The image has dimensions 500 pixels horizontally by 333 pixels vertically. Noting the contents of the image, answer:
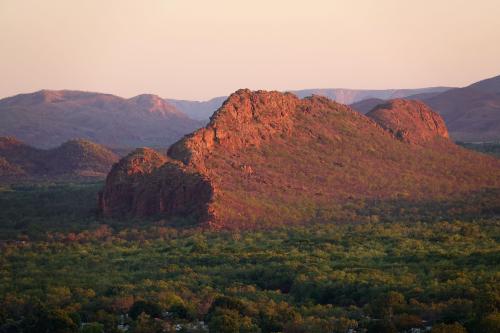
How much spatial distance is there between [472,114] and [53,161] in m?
100

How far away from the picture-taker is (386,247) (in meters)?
45.0

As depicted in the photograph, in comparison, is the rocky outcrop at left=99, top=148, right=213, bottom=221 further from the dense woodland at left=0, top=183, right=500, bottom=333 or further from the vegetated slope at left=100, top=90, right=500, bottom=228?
the dense woodland at left=0, top=183, right=500, bottom=333

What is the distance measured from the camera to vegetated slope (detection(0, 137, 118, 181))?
10677 centimetres

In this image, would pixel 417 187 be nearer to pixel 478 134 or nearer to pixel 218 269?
pixel 218 269

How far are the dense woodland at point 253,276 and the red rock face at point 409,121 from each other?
31.3 meters

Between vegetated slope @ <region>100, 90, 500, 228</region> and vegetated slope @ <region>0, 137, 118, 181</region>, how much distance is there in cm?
3176

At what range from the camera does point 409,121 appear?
97.4m

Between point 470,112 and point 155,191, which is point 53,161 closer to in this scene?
point 155,191

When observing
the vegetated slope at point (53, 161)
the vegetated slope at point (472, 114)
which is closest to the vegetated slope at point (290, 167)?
the vegetated slope at point (53, 161)

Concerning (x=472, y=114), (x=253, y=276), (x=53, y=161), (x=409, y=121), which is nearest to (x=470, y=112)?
(x=472, y=114)

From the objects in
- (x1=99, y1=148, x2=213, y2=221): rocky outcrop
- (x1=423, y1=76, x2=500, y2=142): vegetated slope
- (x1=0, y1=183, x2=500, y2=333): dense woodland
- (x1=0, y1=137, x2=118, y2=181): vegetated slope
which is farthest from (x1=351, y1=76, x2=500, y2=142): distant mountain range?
(x1=0, y1=183, x2=500, y2=333): dense woodland

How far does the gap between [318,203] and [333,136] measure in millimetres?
17265

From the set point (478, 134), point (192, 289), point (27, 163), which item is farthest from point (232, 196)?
point (478, 134)

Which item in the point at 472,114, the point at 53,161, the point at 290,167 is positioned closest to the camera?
the point at 290,167
